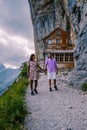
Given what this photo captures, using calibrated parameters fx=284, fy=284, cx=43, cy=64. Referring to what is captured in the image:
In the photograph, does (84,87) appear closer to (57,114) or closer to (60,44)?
(57,114)

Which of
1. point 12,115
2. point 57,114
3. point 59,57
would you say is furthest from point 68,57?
point 12,115

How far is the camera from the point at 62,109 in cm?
1192

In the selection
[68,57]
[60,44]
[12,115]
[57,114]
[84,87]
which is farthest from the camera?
[60,44]

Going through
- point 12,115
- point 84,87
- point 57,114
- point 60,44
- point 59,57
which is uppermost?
point 12,115

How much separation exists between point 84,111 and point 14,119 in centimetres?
341

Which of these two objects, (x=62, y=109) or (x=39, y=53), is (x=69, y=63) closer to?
(x=39, y=53)

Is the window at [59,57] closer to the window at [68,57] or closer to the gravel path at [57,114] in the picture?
the window at [68,57]

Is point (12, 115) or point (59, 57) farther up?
point (12, 115)

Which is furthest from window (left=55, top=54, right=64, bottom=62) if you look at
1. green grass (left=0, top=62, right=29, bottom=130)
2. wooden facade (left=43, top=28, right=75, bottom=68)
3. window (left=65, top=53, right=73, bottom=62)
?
green grass (left=0, top=62, right=29, bottom=130)

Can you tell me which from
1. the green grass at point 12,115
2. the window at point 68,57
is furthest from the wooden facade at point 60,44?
the green grass at point 12,115

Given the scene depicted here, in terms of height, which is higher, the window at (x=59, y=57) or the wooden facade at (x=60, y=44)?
the wooden facade at (x=60, y=44)

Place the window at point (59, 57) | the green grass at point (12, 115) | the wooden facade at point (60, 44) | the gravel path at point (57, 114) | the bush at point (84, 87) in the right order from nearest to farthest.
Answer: the green grass at point (12, 115), the gravel path at point (57, 114), the bush at point (84, 87), the window at point (59, 57), the wooden facade at point (60, 44)

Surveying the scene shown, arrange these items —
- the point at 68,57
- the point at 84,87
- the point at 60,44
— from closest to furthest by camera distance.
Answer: the point at 84,87 → the point at 68,57 → the point at 60,44

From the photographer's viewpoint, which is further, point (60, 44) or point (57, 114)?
point (60, 44)
